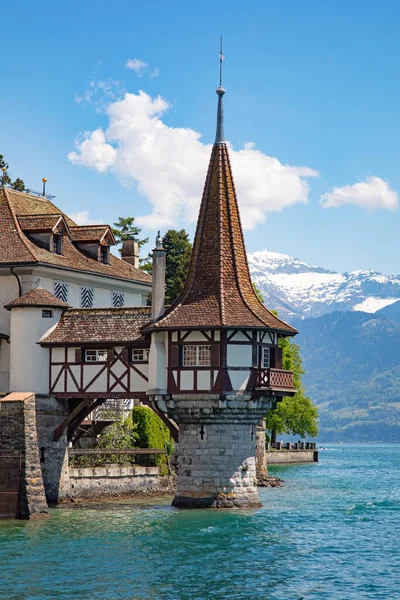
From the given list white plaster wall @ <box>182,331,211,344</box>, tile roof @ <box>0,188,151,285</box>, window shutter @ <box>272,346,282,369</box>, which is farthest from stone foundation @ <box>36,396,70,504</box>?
window shutter @ <box>272,346,282,369</box>

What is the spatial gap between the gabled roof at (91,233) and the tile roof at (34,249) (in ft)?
2.19

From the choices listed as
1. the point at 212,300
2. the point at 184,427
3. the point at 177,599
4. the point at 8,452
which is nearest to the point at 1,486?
the point at 8,452

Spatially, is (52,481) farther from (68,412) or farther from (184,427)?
(184,427)

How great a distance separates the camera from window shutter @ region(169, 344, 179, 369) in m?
46.0

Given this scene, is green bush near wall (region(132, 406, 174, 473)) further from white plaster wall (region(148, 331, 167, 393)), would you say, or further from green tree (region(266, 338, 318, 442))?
green tree (region(266, 338, 318, 442))

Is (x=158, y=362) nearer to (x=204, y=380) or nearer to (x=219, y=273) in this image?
(x=204, y=380)

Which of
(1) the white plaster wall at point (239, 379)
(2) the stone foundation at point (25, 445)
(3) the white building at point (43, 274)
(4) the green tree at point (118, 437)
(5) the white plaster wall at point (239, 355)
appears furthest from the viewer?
(4) the green tree at point (118, 437)

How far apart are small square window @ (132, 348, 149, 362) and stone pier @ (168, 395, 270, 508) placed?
128 inches

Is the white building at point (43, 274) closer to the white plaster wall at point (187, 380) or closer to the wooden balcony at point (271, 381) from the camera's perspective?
the white plaster wall at point (187, 380)

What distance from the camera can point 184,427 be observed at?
46.0 metres

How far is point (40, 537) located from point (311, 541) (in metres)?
9.26

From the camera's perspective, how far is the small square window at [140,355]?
158ft

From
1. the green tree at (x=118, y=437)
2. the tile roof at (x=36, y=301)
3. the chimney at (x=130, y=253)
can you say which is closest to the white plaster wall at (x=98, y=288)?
the tile roof at (x=36, y=301)

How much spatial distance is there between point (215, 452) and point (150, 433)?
1383cm
